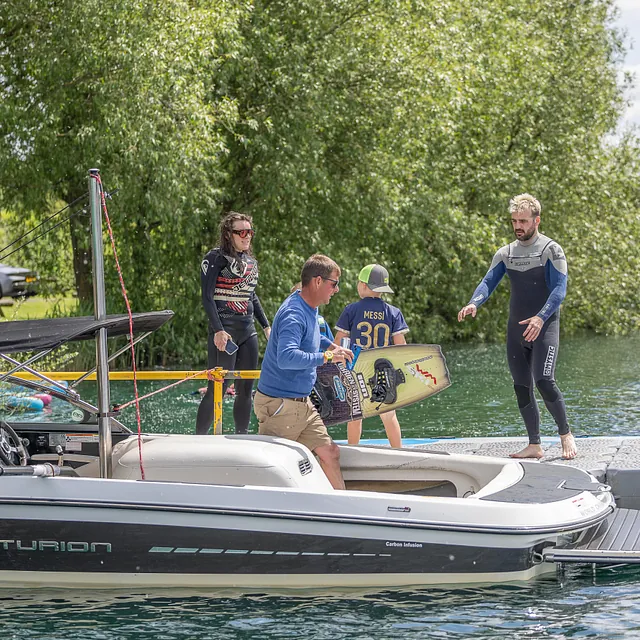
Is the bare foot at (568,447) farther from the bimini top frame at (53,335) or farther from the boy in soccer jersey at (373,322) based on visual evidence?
the bimini top frame at (53,335)

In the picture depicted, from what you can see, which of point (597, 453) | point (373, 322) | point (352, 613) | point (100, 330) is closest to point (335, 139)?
point (373, 322)

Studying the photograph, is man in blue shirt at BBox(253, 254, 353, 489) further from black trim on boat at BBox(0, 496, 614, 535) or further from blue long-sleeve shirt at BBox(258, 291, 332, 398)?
black trim on boat at BBox(0, 496, 614, 535)

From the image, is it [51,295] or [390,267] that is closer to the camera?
[51,295]

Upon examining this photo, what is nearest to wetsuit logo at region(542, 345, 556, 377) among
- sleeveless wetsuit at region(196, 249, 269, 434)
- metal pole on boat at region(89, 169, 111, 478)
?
sleeveless wetsuit at region(196, 249, 269, 434)

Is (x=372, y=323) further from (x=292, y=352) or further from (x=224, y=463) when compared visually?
(x=224, y=463)

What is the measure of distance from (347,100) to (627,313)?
471 inches

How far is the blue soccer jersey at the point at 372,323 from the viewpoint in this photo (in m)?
9.18

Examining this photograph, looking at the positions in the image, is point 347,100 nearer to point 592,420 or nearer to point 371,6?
point 371,6

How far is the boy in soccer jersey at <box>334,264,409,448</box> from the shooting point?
909cm

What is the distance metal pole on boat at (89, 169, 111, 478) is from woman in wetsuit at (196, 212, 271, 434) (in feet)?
7.66

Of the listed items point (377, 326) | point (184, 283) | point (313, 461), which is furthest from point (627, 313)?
point (313, 461)

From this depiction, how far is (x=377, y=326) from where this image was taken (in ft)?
30.1

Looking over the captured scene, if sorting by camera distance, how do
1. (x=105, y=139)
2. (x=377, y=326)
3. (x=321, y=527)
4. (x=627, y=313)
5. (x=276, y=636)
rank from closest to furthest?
(x=276, y=636) < (x=321, y=527) < (x=377, y=326) < (x=105, y=139) < (x=627, y=313)

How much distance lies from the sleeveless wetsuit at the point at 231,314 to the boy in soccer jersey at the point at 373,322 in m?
0.82
